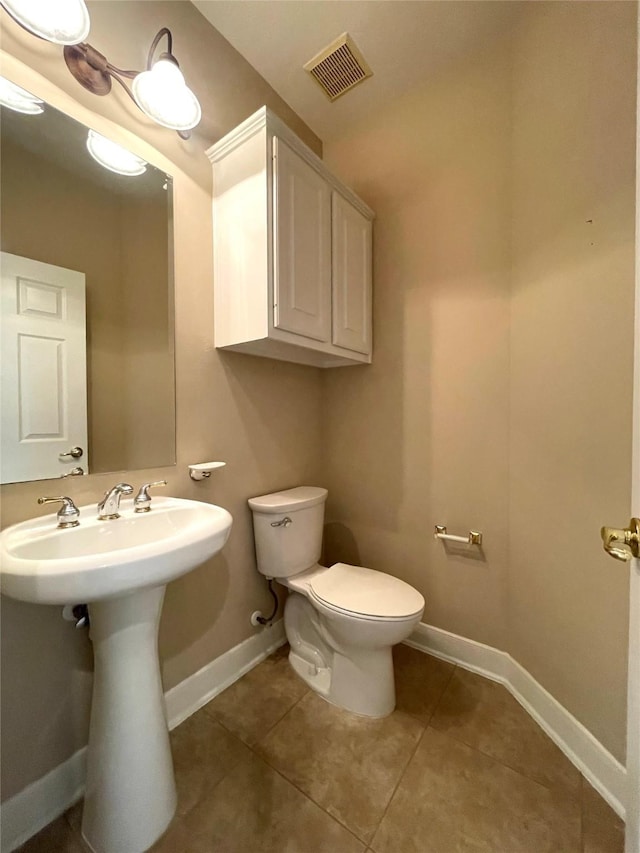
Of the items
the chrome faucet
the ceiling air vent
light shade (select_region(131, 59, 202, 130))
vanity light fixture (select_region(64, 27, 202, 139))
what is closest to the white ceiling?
the ceiling air vent

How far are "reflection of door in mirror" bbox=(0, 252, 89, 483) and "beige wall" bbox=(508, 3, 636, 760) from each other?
5.10 feet

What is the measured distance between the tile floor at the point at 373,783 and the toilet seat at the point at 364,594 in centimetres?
43

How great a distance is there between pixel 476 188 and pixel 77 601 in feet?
6.43

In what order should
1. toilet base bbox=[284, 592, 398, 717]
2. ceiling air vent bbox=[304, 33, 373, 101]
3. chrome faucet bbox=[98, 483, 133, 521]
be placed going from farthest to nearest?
1. ceiling air vent bbox=[304, 33, 373, 101]
2. toilet base bbox=[284, 592, 398, 717]
3. chrome faucet bbox=[98, 483, 133, 521]

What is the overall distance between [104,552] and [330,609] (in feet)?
2.53

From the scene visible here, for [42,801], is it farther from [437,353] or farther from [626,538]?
[437,353]

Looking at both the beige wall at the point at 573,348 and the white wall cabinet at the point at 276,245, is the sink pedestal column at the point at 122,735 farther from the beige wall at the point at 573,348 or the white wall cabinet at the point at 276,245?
the beige wall at the point at 573,348

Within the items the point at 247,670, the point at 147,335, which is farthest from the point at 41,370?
the point at 247,670

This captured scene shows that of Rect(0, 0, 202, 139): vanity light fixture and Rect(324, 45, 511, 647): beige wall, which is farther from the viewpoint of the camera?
Rect(324, 45, 511, 647): beige wall

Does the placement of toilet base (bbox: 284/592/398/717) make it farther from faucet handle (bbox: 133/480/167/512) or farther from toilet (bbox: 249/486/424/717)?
faucet handle (bbox: 133/480/167/512)

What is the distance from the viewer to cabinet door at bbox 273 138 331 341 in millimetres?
1148

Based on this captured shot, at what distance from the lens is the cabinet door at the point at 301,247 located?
1.15 m

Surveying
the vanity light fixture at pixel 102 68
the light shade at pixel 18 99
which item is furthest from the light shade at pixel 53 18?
the light shade at pixel 18 99

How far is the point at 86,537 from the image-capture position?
2.75ft
